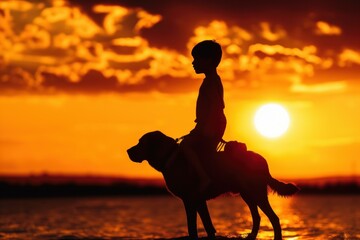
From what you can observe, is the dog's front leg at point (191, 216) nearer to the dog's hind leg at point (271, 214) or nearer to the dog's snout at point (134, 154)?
the dog's snout at point (134, 154)

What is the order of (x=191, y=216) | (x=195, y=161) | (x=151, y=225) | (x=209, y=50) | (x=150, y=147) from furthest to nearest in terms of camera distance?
1. (x=151, y=225)
2. (x=150, y=147)
3. (x=191, y=216)
4. (x=209, y=50)
5. (x=195, y=161)

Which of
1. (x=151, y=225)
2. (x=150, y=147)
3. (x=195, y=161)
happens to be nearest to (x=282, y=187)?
(x=195, y=161)

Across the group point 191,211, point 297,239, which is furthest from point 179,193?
point 297,239

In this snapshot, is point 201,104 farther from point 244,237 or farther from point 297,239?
point 297,239

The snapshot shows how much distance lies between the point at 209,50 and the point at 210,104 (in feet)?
3.64

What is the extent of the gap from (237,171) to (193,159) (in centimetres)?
111

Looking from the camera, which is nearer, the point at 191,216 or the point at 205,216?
the point at 191,216

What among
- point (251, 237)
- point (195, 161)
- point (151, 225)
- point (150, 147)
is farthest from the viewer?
point (151, 225)

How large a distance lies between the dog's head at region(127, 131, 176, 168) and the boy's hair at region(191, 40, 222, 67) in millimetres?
1850

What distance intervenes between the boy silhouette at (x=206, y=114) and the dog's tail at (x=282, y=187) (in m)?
1.79

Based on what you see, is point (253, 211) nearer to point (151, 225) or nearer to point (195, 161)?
point (195, 161)

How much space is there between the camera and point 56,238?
28.3m

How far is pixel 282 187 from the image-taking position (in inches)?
629

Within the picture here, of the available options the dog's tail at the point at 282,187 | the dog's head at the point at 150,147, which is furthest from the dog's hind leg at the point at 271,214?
the dog's head at the point at 150,147
